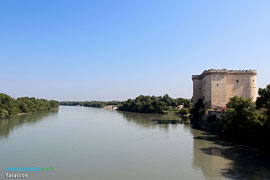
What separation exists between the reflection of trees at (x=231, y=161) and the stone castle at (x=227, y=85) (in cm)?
1360

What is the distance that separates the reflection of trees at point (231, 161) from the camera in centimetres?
1023

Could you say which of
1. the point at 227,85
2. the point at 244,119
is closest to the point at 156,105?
the point at 227,85

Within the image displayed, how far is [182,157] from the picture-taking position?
13398mm

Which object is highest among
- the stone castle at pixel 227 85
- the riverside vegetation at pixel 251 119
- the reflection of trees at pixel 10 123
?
the stone castle at pixel 227 85

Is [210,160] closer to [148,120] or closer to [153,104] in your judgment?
[148,120]

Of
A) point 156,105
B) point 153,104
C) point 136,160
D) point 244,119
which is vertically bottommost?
point 136,160

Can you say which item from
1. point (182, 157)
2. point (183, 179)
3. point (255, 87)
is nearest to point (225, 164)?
point (182, 157)

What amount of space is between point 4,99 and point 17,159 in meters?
35.3

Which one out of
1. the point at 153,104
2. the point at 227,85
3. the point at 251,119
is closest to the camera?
the point at 251,119

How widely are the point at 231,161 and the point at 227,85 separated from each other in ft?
63.6

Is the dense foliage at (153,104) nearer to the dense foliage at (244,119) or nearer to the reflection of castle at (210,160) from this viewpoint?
the dense foliage at (244,119)

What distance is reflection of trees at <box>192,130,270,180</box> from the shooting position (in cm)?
1023

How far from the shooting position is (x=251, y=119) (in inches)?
590

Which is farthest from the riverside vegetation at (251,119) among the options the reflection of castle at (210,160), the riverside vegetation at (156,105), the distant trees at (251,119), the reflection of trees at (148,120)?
the riverside vegetation at (156,105)
